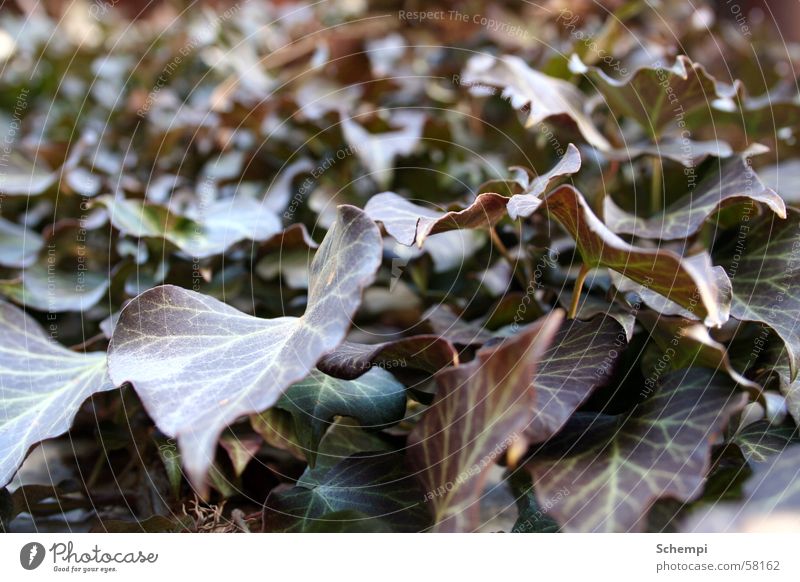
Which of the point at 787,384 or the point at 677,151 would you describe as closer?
the point at 787,384

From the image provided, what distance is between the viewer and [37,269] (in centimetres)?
41

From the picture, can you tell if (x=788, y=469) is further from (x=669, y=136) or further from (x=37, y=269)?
(x=37, y=269)

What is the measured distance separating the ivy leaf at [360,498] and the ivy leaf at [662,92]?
0.70 ft

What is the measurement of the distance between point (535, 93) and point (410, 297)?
0.43 ft

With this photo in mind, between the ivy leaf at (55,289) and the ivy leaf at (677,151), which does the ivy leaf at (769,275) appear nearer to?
the ivy leaf at (677,151)

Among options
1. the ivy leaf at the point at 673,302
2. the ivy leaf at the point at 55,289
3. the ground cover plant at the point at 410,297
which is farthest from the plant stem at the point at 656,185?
the ivy leaf at the point at 55,289

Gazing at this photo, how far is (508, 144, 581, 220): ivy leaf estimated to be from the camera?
9.3 inches

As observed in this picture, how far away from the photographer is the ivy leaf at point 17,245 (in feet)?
1.39

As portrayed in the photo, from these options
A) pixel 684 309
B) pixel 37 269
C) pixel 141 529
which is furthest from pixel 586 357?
pixel 37 269

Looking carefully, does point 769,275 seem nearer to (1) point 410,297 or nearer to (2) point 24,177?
(1) point 410,297

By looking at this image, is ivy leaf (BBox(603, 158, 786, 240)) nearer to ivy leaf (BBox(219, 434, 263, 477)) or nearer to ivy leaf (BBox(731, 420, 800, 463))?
ivy leaf (BBox(731, 420, 800, 463))

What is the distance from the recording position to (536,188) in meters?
0.26

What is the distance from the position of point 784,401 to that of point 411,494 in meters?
0.15

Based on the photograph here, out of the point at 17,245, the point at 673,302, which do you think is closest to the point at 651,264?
the point at 673,302
